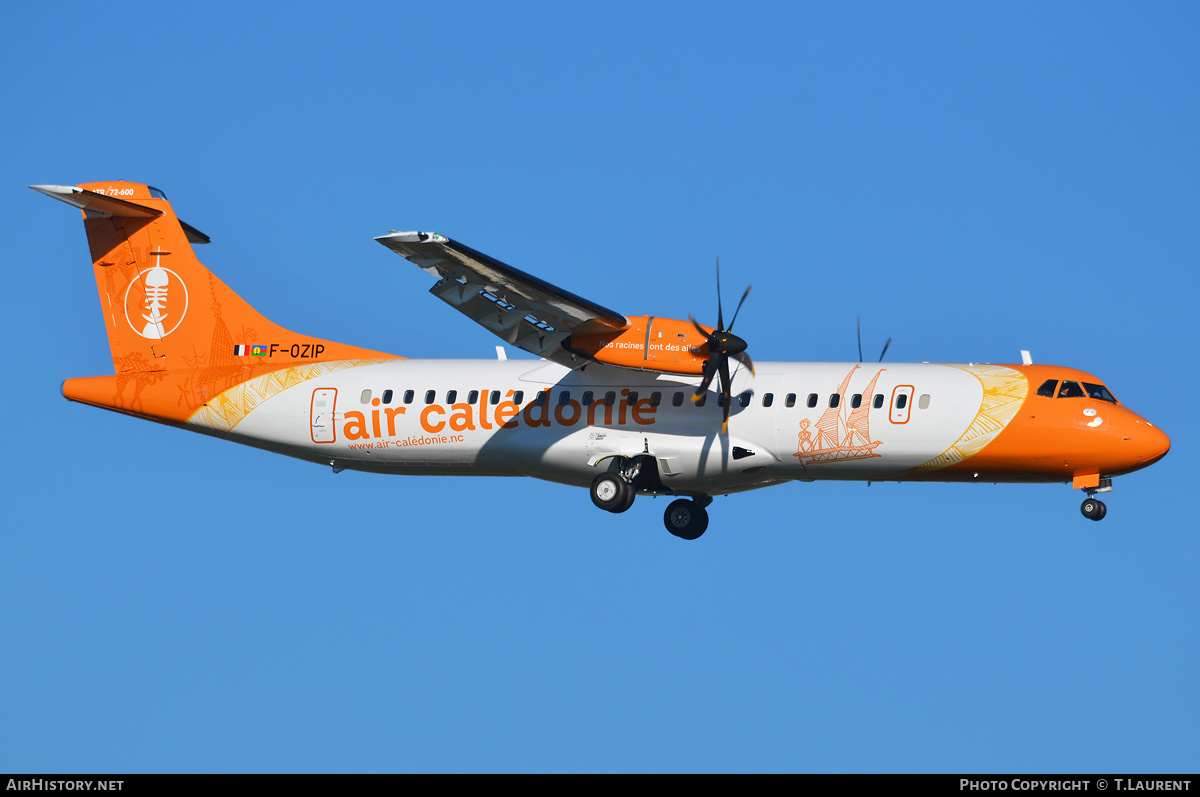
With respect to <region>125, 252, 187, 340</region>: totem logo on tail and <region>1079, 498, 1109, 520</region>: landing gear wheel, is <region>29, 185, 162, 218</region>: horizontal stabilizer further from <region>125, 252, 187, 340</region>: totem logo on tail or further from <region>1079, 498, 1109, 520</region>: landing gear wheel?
<region>1079, 498, 1109, 520</region>: landing gear wheel

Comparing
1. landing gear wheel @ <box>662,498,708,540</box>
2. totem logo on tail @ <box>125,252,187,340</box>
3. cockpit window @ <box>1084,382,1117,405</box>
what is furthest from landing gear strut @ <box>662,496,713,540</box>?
totem logo on tail @ <box>125,252,187,340</box>

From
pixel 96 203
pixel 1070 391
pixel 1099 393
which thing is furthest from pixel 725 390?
pixel 96 203

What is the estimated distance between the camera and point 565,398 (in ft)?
89.4

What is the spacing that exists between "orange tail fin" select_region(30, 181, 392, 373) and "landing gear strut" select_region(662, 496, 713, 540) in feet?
22.3

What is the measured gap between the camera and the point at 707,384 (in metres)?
25.1

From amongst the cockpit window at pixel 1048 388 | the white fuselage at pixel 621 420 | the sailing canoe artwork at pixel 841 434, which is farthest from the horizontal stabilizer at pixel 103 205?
the cockpit window at pixel 1048 388

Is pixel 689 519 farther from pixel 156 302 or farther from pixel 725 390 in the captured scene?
pixel 156 302

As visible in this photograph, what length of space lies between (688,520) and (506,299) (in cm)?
623

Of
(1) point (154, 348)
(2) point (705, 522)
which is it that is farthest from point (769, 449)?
(1) point (154, 348)

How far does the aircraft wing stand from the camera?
23750 mm

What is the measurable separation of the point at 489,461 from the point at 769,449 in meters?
5.43

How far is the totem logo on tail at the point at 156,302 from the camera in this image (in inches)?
1167
